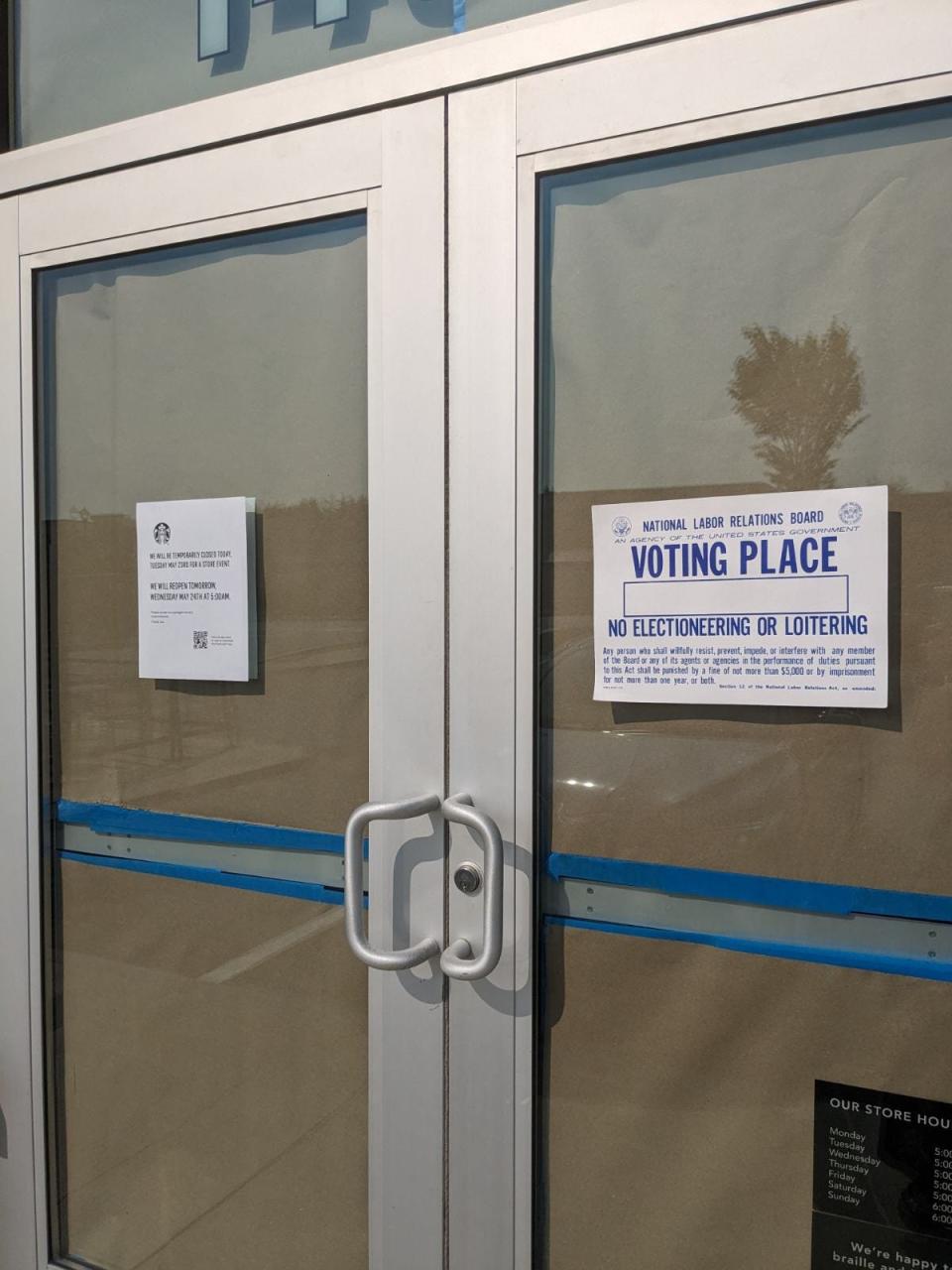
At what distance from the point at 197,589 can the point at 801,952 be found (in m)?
1.24

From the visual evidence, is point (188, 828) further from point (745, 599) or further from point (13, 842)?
A: point (745, 599)

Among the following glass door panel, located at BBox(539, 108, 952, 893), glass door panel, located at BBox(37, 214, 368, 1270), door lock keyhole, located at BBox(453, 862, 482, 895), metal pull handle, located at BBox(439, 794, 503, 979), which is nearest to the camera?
glass door panel, located at BBox(539, 108, 952, 893)

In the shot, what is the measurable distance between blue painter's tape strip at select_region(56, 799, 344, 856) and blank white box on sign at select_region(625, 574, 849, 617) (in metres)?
0.71

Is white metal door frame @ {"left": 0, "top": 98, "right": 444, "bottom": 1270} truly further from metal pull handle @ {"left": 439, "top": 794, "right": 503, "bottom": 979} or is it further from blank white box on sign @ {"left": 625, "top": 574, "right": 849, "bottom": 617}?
blank white box on sign @ {"left": 625, "top": 574, "right": 849, "bottom": 617}

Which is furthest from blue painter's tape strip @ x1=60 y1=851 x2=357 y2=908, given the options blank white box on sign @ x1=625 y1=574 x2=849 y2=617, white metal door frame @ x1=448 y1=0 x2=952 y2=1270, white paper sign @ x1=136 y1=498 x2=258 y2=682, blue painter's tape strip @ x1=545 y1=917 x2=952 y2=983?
blank white box on sign @ x1=625 y1=574 x2=849 y2=617

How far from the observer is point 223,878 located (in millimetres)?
1940

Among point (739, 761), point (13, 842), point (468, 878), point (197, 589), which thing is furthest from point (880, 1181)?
point (13, 842)

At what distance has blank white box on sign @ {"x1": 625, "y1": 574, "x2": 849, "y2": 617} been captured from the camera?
1.49 m

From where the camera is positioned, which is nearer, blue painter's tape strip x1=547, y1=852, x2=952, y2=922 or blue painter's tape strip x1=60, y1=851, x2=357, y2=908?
blue painter's tape strip x1=547, y1=852, x2=952, y2=922

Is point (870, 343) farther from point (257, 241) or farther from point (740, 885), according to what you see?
point (257, 241)

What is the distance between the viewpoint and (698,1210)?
1.61 meters

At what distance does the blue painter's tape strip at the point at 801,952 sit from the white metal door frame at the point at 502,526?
170 mm

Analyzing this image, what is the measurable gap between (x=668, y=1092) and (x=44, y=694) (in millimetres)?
1451

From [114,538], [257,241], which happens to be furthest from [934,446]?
[114,538]
